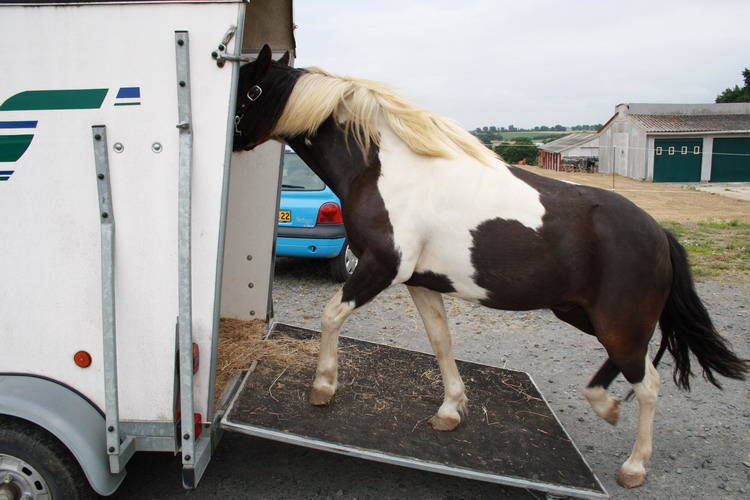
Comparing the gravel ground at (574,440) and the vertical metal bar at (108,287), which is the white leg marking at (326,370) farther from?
the vertical metal bar at (108,287)

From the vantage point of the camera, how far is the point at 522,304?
313cm

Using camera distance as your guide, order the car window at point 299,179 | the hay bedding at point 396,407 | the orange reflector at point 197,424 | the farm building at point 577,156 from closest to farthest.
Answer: the orange reflector at point 197,424, the hay bedding at point 396,407, the car window at point 299,179, the farm building at point 577,156

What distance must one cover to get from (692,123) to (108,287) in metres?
35.9

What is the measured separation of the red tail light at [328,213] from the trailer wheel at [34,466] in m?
4.97

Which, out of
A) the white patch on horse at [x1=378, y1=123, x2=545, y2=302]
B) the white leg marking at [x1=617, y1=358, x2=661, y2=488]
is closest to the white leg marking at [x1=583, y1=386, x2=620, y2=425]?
the white leg marking at [x1=617, y1=358, x2=661, y2=488]

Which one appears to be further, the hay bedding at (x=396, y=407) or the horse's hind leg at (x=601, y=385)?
the horse's hind leg at (x=601, y=385)

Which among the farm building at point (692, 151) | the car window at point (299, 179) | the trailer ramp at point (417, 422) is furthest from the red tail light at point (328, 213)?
the farm building at point (692, 151)

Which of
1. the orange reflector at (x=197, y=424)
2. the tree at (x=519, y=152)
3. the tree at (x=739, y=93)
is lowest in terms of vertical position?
the orange reflector at (x=197, y=424)

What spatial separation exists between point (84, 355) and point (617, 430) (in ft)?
10.6

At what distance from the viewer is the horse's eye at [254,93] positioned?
3.02m

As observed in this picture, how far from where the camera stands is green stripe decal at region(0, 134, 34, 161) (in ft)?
7.90

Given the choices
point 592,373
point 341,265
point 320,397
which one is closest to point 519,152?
point 341,265

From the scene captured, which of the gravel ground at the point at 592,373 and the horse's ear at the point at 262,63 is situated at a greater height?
the horse's ear at the point at 262,63

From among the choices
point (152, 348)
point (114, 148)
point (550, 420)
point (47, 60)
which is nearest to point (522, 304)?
point (550, 420)
